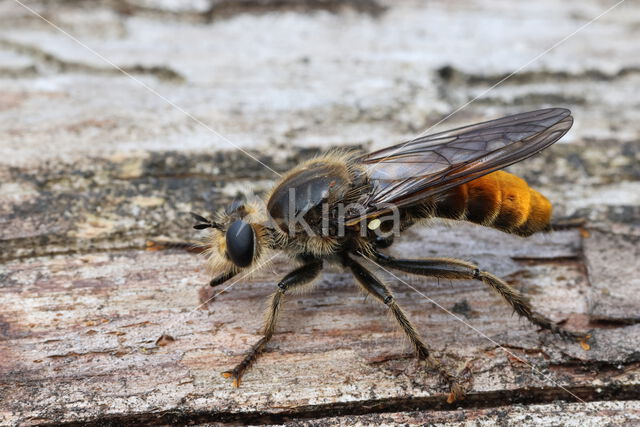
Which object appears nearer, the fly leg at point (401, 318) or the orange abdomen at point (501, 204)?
the fly leg at point (401, 318)

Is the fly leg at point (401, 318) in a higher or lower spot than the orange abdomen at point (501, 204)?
lower

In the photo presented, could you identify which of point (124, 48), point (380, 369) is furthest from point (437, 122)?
point (124, 48)

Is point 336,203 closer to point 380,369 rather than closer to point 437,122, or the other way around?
point 380,369

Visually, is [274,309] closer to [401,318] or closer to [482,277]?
[401,318]

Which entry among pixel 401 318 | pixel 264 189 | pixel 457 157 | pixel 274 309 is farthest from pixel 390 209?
pixel 264 189

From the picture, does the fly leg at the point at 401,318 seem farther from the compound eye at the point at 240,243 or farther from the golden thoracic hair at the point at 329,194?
the compound eye at the point at 240,243

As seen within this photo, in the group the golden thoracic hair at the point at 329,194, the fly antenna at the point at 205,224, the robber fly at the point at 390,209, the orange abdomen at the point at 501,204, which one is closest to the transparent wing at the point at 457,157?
the robber fly at the point at 390,209
